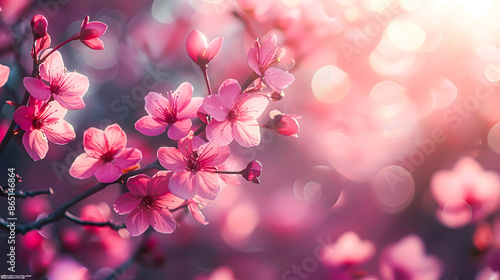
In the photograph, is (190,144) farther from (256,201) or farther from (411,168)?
(411,168)

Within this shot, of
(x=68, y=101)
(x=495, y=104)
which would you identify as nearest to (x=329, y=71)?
(x=495, y=104)

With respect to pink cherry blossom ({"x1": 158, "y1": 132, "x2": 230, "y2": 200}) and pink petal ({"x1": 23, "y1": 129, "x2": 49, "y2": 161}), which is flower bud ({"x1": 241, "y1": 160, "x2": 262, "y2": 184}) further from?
pink petal ({"x1": 23, "y1": 129, "x2": 49, "y2": 161})

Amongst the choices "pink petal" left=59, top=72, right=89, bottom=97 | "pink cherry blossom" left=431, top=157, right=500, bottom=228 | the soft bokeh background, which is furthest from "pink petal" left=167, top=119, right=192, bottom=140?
"pink cherry blossom" left=431, top=157, right=500, bottom=228

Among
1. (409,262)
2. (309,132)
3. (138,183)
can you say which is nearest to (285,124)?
(138,183)

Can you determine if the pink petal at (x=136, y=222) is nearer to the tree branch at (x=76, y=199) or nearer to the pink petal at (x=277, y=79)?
the tree branch at (x=76, y=199)

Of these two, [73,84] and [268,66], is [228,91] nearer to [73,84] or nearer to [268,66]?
[268,66]

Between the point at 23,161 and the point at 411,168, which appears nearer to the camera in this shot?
the point at 23,161
